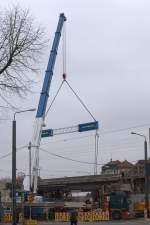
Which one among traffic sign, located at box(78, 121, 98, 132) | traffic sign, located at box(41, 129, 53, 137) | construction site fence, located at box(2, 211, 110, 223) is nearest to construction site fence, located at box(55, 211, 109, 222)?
construction site fence, located at box(2, 211, 110, 223)

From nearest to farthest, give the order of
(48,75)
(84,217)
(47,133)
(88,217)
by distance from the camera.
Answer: (88,217) < (84,217) < (48,75) < (47,133)

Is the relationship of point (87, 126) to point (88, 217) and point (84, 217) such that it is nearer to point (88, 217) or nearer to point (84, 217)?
point (84, 217)

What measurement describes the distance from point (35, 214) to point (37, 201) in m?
1.82

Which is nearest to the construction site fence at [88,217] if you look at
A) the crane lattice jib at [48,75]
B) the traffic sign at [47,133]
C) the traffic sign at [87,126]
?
the traffic sign at [87,126]

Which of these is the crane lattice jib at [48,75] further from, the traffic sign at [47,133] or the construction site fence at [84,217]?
the construction site fence at [84,217]

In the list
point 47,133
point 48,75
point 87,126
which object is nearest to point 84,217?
point 87,126

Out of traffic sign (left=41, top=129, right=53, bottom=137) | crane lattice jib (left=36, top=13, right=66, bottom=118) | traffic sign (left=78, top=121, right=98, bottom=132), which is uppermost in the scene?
crane lattice jib (left=36, top=13, right=66, bottom=118)

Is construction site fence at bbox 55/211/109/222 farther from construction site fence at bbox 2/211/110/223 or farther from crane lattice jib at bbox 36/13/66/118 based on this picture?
crane lattice jib at bbox 36/13/66/118

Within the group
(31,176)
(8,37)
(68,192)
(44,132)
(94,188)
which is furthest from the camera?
(68,192)

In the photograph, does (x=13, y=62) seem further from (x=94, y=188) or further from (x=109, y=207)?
(x=94, y=188)

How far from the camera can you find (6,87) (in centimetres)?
3039

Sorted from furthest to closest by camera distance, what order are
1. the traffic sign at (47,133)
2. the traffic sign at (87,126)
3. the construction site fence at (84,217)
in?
the traffic sign at (47,133), the traffic sign at (87,126), the construction site fence at (84,217)

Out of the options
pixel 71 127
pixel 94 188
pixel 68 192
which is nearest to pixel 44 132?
pixel 71 127

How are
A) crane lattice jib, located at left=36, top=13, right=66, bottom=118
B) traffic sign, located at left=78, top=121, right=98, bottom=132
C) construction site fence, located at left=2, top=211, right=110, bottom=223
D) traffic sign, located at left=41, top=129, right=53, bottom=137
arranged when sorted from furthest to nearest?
traffic sign, located at left=41, top=129, right=53, bottom=137 → traffic sign, located at left=78, top=121, right=98, bottom=132 → crane lattice jib, located at left=36, top=13, right=66, bottom=118 → construction site fence, located at left=2, top=211, right=110, bottom=223
